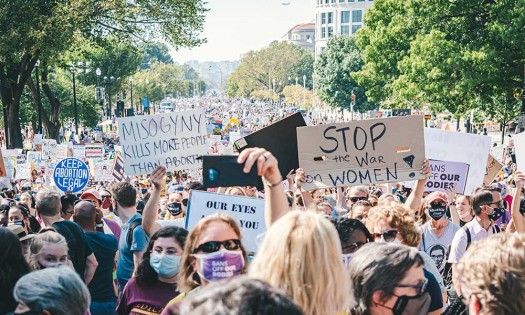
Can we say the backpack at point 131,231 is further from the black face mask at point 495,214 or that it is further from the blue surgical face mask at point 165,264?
the black face mask at point 495,214

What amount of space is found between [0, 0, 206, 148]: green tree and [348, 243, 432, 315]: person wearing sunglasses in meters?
27.0

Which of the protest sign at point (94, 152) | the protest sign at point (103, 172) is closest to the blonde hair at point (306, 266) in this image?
the protest sign at point (103, 172)

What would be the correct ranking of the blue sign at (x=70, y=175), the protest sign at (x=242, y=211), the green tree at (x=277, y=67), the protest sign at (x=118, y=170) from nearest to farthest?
the protest sign at (x=242, y=211) < the blue sign at (x=70, y=175) < the protest sign at (x=118, y=170) < the green tree at (x=277, y=67)

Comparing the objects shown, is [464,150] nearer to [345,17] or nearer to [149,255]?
[149,255]

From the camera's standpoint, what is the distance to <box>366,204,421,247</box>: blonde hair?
5.30 metres

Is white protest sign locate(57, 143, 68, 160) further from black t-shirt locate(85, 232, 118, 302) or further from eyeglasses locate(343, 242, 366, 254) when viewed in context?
eyeglasses locate(343, 242, 366, 254)

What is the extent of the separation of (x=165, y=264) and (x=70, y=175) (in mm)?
9750

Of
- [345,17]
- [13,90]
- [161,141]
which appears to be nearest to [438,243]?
[161,141]

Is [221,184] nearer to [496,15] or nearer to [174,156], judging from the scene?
[174,156]

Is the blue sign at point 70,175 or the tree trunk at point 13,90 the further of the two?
the tree trunk at point 13,90

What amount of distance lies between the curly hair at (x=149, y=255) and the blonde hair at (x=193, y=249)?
31.1 inches

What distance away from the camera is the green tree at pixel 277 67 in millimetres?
148875

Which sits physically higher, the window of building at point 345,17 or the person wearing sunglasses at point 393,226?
the window of building at point 345,17

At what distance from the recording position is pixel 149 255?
498 cm
